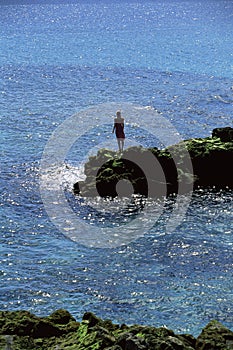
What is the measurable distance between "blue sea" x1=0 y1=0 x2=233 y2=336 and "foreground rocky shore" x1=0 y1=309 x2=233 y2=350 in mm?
3219

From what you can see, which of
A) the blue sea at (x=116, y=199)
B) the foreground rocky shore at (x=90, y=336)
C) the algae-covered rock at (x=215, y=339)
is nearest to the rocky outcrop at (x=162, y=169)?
the blue sea at (x=116, y=199)

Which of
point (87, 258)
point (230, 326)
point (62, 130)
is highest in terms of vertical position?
point (62, 130)

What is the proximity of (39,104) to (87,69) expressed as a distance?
15981 millimetres

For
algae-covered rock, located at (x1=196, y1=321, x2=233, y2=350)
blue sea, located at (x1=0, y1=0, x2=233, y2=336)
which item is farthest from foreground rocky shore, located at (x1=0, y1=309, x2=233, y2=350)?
blue sea, located at (x1=0, y1=0, x2=233, y2=336)

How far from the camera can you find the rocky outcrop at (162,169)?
3669 centimetres

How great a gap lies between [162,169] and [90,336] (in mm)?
16404

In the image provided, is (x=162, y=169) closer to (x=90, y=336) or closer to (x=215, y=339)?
(x=215, y=339)

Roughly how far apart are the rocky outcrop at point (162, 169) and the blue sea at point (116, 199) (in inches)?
31.2

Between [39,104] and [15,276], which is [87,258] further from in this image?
[39,104]

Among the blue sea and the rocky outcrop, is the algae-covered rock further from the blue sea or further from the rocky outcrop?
the rocky outcrop

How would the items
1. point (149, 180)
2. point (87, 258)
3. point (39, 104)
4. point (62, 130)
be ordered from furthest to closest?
point (39, 104), point (62, 130), point (149, 180), point (87, 258)

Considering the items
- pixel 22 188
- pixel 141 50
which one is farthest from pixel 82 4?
pixel 22 188

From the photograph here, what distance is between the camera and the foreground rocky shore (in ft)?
69.9

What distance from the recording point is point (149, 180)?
121ft
